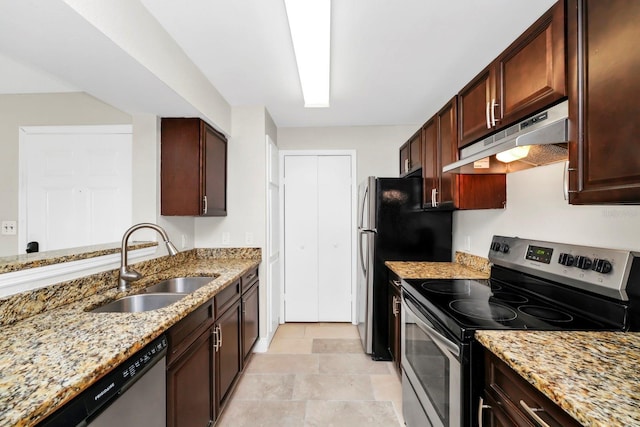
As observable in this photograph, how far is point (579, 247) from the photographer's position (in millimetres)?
1312

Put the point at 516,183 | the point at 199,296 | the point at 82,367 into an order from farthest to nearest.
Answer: the point at 516,183, the point at 199,296, the point at 82,367

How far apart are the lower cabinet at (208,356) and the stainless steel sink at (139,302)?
0.28m

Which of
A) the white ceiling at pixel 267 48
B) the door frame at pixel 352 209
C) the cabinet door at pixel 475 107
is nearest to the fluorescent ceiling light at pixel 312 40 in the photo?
the white ceiling at pixel 267 48

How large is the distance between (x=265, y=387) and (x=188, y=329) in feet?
3.85

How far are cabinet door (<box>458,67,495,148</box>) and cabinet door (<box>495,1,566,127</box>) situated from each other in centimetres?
8

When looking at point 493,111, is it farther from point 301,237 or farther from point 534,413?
point 301,237

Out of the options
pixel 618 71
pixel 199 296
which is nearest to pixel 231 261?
pixel 199 296

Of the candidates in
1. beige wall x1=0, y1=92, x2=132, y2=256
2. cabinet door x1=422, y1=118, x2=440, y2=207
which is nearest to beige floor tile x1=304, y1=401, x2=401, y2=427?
cabinet door x1=422, y1=118, x2=440, y2=207

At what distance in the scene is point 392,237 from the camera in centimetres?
258

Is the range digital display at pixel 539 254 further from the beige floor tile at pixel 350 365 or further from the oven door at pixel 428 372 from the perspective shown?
the beige floor tile at pixel 350 365

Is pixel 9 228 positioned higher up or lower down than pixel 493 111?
lower down

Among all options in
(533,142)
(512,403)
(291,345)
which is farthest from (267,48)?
(291,345)

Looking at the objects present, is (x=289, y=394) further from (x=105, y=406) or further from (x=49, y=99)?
(x=49, y=99)

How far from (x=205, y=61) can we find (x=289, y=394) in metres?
2.56
